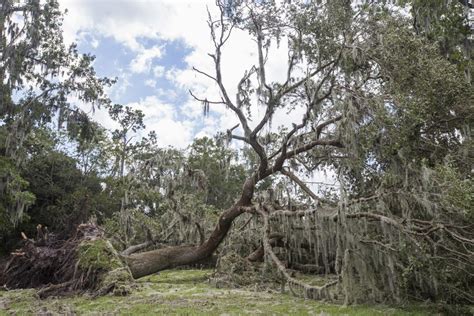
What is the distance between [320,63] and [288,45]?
0.82 m

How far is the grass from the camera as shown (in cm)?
485

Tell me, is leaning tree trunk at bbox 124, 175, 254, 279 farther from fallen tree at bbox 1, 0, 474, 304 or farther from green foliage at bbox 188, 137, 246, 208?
green foliage at bbox 188, 137, 246, 208

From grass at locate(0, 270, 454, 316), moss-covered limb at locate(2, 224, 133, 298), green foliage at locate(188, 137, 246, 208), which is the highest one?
green foliage at locate(188, 137, 246, 208)

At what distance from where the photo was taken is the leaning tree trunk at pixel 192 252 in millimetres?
8173

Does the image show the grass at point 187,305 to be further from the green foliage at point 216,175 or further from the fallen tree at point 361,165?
the green foliage at point 216,175

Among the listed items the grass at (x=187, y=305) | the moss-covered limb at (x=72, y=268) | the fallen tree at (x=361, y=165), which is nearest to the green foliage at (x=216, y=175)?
the fallen tree at (x=361, y=165)

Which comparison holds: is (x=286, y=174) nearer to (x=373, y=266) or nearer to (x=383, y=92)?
(x=383, y=92)

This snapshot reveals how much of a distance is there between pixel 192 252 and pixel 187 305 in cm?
398

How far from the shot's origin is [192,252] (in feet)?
30.1

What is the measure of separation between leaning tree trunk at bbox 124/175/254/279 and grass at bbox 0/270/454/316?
156 cm

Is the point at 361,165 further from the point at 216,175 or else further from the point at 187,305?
the point at 216,175

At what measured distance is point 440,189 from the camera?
18.4ft

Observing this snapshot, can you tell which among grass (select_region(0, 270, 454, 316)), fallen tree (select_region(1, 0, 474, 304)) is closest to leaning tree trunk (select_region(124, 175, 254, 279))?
fallen tree (select_region(1, 0, 474, 304))

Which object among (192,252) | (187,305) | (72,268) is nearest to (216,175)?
(192,252)
